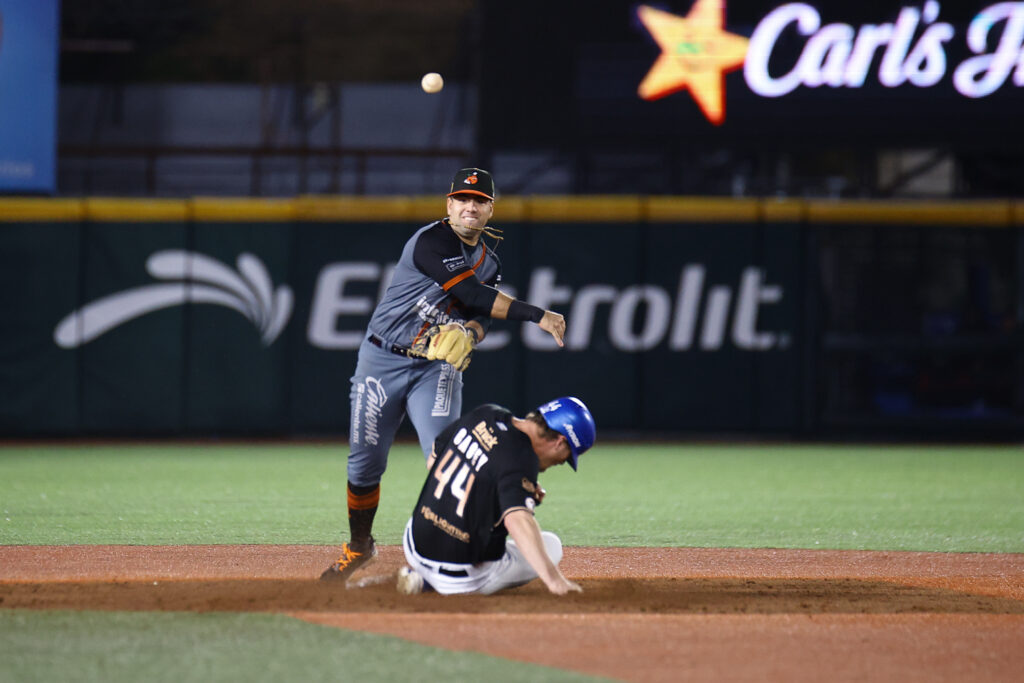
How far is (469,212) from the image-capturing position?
5.16 meters

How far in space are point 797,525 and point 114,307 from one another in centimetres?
847

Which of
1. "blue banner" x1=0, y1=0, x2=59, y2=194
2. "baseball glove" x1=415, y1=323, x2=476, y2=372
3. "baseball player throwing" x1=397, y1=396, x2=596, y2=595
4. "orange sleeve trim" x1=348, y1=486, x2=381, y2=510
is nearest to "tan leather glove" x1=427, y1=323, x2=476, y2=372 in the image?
"baseball glove" x1=415, y1=323, x2=476, y2=372

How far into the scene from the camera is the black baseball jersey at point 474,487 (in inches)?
177

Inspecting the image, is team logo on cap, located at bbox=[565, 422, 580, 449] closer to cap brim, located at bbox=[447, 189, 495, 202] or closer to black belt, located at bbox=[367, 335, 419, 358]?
black belt, located at bbox=[367, 335, 419, 358]

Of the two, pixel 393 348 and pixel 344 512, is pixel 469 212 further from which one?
pixel 344 512

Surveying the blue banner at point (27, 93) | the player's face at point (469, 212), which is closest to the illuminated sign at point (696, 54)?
the blue banner at point (27, 93)

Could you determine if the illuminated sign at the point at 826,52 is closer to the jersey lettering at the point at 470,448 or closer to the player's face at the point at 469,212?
the player's face at the point at 469,212

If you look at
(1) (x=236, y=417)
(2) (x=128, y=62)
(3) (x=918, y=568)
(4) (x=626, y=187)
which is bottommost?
(1) (x=236, y=417)

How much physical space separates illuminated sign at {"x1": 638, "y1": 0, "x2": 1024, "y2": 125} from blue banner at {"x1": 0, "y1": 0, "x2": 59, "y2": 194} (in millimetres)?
6346

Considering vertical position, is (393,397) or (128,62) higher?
(128,62)

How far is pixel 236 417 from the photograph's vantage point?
43.4 feet

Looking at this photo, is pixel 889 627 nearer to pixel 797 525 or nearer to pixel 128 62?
pixel 797 525

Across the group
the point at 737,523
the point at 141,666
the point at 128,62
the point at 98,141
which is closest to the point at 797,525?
the point at 737,523

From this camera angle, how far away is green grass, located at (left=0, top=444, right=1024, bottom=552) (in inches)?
274
